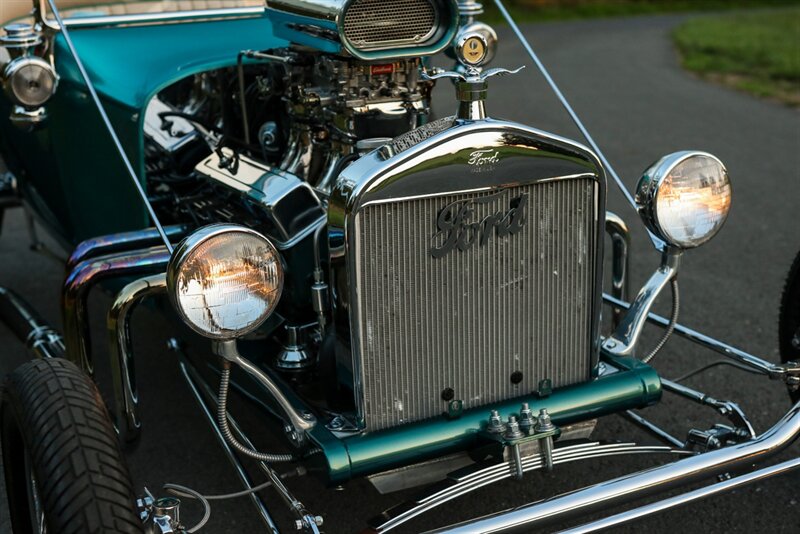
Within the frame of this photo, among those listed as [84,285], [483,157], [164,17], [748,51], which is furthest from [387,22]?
[748,51]

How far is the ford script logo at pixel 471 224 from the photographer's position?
214cm

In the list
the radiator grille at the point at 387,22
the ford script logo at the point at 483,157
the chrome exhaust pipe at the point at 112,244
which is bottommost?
the chrome exhaust pipe at the point at 112,244

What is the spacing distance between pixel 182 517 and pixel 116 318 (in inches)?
30.7

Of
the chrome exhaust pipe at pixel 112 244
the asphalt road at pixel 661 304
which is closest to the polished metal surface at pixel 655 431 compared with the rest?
the asphalt road at pixel 661 304

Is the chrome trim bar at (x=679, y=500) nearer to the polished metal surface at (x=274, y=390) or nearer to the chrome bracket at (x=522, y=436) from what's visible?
the chrome bracket at (x=522, y=436)

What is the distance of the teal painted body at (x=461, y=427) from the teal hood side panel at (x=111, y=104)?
54.8 inches

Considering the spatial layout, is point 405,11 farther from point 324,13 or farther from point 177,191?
point 177,191

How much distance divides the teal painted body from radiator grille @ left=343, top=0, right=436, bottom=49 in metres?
1.00

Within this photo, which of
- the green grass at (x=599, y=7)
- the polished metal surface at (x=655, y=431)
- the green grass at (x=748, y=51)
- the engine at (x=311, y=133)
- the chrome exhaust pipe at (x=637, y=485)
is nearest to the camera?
the chrome exhaust pipe at (x=637, y=485)

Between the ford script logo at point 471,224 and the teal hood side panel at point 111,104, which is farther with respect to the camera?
the teal hood side panel at point 111,104

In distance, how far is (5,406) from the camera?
2.13 metres

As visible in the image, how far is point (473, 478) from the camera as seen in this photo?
2.13 metres

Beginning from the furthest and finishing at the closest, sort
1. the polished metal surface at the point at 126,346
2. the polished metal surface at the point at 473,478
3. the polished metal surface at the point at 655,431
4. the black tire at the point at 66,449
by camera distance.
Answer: the polished metal surface at the point at 655,431
the polished metal surface at the point at 126,346
the polished metal surface at the point at 473,478
the black tire at the point at 66,449

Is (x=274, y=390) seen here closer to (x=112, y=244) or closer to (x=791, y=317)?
(x=112, y=244)
